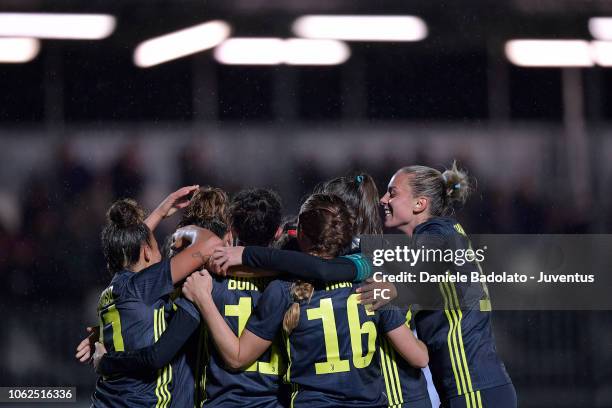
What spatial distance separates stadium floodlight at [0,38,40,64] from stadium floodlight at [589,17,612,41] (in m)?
1.87

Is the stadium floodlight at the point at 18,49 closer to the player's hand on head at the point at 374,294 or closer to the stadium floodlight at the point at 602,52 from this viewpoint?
the player's hand on head at the point at 374,294

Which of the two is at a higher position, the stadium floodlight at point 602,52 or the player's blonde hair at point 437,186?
the stadium floodlight at point 602,52

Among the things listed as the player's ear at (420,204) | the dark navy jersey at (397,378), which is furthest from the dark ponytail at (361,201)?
the dark navy jersey at (397,378)

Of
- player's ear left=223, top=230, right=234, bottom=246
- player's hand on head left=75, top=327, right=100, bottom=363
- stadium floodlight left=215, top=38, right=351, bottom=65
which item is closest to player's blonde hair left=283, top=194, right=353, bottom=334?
player's ear left=223, top=230, right=234, bottom=246

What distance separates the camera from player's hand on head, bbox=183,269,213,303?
5.79 feet

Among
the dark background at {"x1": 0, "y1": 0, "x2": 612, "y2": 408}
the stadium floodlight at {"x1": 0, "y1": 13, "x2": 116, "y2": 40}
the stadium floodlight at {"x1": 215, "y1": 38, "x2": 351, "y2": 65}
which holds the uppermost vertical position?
the stadium floodlight at {"x1": 0, "y1": 13, "x2": 116, "y2": 40}

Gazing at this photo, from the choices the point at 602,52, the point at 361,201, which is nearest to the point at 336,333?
the point at 361,201

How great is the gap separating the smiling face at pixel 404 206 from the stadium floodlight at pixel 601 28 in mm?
1069

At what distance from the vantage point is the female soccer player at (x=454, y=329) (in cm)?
195

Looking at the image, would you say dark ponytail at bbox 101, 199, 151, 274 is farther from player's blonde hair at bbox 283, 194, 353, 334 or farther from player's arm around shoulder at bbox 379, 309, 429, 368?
player's arm around shoulder at bbox 379, 309, 429, 368

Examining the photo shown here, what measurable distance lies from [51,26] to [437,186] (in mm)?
1429

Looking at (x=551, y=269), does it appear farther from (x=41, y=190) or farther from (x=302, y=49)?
(x=41, y=190)

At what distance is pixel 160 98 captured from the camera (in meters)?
2.69

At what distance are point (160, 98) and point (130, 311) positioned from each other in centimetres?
101
